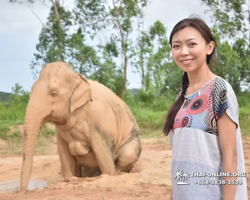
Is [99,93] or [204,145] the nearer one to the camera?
[204,145]

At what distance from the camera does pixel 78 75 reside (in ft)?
15.8

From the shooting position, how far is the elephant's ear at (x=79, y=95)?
15.3ft

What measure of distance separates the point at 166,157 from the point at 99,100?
1.80 meters

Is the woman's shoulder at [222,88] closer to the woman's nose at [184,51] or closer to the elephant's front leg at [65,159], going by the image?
the woman's nose at [184,51]

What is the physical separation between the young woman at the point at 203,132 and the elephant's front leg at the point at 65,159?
3.49 metres

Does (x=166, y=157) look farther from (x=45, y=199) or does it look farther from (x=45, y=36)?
(x=45, y=36)

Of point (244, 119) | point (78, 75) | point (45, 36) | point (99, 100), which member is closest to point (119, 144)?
point (99, 100)

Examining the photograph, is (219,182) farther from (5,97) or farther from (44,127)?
(5,97)

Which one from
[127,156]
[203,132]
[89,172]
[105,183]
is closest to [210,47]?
[203,132]

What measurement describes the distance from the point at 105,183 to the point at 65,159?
1.05m

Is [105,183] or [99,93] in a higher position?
[99,93]

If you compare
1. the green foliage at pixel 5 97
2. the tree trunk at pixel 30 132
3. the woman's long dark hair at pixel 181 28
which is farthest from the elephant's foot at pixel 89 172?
the green foliage at pixel 5 97

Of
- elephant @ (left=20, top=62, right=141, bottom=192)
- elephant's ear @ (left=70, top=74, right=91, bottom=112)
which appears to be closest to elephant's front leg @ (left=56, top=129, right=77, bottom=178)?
elephant @ (left=20, top=62, right=141, bottom=192)

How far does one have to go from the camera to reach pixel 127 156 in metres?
5.04
